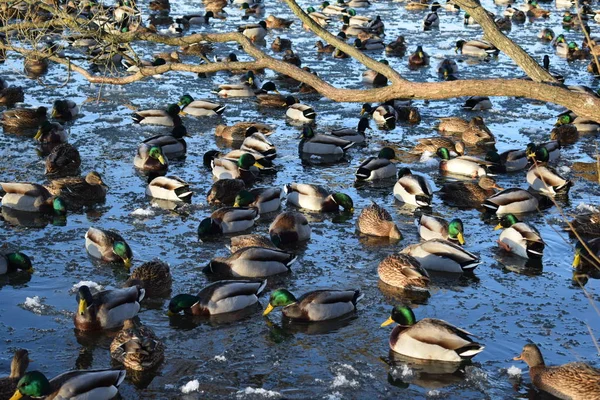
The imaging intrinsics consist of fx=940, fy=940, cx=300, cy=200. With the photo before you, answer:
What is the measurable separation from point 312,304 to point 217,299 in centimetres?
94

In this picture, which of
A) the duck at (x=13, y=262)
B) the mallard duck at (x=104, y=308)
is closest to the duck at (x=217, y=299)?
the mallard duck at (x=104, y=308)

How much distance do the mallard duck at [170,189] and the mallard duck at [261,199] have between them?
2.71ft

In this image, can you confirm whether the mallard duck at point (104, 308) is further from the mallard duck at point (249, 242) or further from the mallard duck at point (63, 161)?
the mallard duck at point (63, 161)

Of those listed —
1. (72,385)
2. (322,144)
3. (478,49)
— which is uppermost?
(72,385)

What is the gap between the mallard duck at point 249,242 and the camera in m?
10.8

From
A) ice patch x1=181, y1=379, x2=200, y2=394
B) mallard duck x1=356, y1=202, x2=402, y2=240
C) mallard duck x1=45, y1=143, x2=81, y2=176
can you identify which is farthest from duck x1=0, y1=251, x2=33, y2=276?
mallard duck x1=356, y1=202, x2=402, y2=240

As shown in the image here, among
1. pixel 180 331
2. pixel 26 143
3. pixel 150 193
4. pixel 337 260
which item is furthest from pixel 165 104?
pixel 180 331

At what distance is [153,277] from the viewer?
9695 millimetres

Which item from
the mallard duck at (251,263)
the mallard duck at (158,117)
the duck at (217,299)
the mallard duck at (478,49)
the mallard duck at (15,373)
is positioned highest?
the mallard duck at (15,373)

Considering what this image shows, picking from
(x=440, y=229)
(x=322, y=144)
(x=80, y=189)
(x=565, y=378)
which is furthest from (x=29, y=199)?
(x=565, y=378)

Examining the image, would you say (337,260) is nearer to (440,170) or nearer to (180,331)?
(180,331)

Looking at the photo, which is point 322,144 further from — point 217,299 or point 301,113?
point 217,299

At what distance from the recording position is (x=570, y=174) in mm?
14312

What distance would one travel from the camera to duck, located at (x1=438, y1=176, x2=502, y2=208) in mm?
12906
